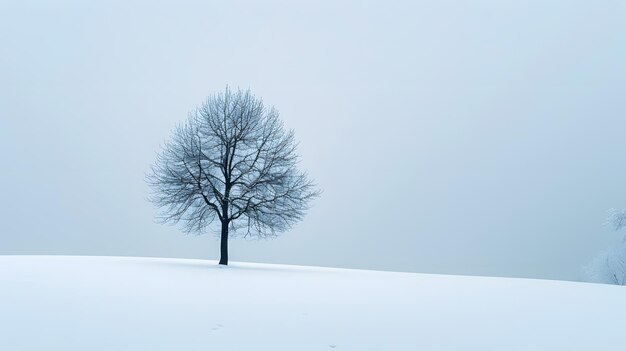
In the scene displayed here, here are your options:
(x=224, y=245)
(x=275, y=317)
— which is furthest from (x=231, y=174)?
(x=275, y=317)

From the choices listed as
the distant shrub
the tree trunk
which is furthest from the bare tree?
the distant shrub

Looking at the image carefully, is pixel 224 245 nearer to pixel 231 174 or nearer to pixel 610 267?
pixel 231 174

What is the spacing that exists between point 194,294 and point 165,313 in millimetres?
2411

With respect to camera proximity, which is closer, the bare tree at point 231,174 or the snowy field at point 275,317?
the snowy field at point 275,317

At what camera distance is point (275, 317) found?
880 centimetres

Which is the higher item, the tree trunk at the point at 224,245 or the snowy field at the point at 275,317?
the tree trunk at the point at 224,245

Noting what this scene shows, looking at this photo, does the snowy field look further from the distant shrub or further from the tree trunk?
the distant shrub

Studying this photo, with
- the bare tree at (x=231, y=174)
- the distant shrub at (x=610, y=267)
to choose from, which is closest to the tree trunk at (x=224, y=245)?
the bare tree at (x=231, y=174)

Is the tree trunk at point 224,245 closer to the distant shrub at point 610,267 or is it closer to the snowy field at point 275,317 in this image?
the snowy field at point 275,317

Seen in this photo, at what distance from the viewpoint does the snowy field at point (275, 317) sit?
717 cm

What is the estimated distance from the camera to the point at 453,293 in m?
14.1

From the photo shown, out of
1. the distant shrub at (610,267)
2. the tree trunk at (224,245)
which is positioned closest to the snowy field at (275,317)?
the tree trunk at (224,245)

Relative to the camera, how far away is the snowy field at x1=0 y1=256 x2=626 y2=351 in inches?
282

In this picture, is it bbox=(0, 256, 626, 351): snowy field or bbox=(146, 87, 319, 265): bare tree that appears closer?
bbox=(0, 256, 626, 351): snowy field
